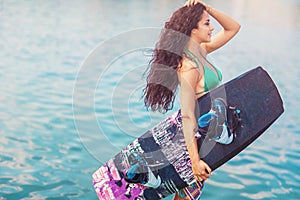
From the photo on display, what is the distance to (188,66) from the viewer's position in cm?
285

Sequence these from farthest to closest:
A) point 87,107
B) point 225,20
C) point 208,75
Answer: point 87,107 → point 225,20 → point 208,75

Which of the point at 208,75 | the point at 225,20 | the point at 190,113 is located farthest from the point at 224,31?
the point at 190,113

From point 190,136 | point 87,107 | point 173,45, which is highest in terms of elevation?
point 87,107

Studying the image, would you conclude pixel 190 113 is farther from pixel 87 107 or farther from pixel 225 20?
pixel 87 107

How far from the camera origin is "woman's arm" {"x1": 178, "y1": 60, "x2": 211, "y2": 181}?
2803mm

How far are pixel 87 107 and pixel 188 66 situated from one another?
464 cm

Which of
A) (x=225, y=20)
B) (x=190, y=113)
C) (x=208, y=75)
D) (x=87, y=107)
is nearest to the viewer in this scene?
(x=190, y=113)

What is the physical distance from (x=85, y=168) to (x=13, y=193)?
Result: 38.6 inches

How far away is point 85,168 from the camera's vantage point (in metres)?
5.69

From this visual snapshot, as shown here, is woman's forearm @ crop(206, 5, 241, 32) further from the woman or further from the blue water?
the blue water

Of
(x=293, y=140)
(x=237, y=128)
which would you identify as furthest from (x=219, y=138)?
(x=293, y=140)

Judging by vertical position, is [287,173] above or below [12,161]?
below

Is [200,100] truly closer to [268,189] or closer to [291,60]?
[268,189]

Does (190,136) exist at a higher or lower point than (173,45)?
lower
